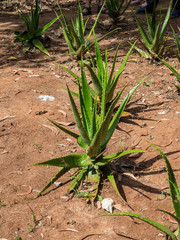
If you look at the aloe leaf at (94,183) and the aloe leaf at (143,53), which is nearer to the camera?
the aloe leaf at (94,183)

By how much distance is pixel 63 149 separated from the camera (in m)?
2.77

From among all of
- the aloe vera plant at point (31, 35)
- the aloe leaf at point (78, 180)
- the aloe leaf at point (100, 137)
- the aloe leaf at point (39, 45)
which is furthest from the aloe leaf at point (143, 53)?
the aloe leaf at point (78, 180)

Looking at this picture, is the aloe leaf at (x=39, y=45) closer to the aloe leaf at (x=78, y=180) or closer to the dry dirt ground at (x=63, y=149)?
the dry dirt ground at (x=63, y=149)

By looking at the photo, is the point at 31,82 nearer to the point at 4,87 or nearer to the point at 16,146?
the point at 4,87

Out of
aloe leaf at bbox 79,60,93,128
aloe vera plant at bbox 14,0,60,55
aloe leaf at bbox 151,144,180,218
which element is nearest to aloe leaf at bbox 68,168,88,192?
aloe leaf at bbox 79,60,93,128

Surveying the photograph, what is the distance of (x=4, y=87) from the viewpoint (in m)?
3.79

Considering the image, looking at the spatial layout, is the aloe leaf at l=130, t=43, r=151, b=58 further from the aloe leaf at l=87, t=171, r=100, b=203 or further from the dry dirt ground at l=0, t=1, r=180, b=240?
the aloe leaf at l=87, t=171, r=100, b=203

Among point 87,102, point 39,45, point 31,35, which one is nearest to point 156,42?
point 39,45

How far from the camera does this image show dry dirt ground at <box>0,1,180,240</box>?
2.04 meters

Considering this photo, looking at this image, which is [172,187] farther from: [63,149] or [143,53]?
[143,53]

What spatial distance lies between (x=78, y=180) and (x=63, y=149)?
0.50 metres

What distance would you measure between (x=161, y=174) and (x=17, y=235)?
1.08m

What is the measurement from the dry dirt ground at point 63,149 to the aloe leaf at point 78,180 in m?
0.06

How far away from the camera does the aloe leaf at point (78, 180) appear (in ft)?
7.49
